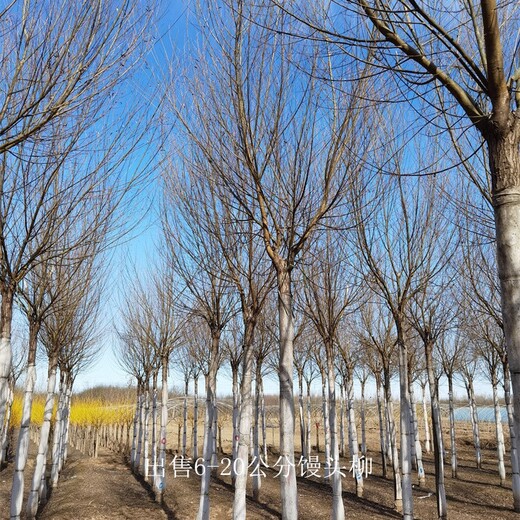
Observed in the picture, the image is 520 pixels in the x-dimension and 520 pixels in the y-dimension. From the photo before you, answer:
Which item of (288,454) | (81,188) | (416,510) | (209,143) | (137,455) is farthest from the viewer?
(137,455)

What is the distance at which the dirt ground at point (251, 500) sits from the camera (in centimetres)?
984

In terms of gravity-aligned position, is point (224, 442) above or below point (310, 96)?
below

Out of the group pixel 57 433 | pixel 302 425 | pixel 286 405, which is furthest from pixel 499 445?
pixel 286 405

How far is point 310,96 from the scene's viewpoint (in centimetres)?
546

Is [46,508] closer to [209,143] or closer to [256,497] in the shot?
[256,497]

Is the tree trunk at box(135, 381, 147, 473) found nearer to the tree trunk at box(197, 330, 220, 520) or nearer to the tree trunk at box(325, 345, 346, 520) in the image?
the tree trunk at box(197, 330, 220, 520)

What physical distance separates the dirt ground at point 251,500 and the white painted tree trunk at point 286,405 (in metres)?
4.97

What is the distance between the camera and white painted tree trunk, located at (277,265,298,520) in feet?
16.0

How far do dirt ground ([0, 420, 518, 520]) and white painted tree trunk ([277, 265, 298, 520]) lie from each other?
497 cm

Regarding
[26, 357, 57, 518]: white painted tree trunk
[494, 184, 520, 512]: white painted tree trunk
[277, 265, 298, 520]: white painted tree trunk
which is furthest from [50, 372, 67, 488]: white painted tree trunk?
[494, 184, 520, 512]: white painted tree trunk

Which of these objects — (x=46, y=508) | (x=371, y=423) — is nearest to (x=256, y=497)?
(x=46, y=508)

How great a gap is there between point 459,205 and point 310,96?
2172 millimetres

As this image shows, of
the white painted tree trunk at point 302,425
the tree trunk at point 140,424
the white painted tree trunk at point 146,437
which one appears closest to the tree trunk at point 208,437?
the white painted tree trunk at point 146,437

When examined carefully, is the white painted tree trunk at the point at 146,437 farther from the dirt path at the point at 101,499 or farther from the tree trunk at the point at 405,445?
the tree trunk at the point at 405,445
